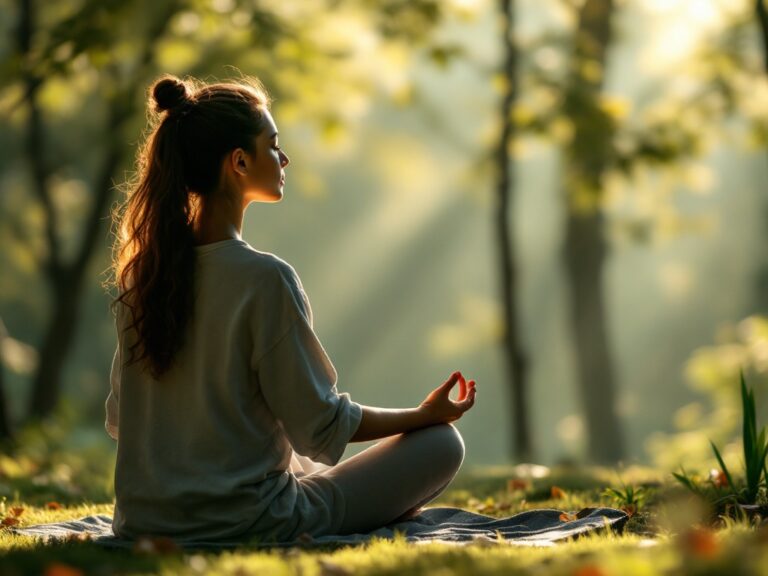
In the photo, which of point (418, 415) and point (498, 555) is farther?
point (418, 415)

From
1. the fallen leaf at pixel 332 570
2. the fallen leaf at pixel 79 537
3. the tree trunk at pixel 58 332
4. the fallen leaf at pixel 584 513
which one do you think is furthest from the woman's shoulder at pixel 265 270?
the tree trunk at pixel 58 332

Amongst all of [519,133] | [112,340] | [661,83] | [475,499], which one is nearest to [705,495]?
[475,499]

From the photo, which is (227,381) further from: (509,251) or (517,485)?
(509,251)

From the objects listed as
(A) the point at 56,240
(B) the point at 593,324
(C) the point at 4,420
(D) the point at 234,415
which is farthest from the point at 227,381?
(B) the point at 593,324

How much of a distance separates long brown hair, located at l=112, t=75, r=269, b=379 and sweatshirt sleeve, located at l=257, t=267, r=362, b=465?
346mm

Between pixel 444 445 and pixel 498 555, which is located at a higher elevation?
pixel 444 445

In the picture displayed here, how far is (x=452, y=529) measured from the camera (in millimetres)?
3619

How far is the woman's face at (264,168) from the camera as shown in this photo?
11.3 ft

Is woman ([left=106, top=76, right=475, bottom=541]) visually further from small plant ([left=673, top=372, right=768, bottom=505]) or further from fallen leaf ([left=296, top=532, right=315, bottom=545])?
small plant ([left=673, top=372, right=768, bottom=505])

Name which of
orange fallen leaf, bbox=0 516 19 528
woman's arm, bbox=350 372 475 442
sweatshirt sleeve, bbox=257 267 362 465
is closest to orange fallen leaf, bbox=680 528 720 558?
woman's arm, bbox=350 372 475 442

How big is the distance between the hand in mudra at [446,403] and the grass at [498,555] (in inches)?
17.8

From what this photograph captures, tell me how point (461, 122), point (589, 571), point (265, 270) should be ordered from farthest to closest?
point (461, 122) < point (265, 270) < point (589, 571)

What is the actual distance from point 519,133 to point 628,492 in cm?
593

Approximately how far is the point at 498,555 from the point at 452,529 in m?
0.76
